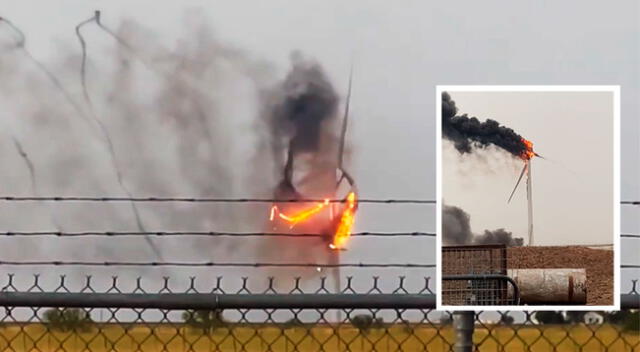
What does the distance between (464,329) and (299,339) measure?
30.8 inches

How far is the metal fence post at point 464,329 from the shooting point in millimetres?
2623

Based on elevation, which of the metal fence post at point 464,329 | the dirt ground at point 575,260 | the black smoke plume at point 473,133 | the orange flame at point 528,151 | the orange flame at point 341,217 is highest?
the black smoke plume at point 473,133

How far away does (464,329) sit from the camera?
8.61 ft

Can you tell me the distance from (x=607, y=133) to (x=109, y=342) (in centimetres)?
205

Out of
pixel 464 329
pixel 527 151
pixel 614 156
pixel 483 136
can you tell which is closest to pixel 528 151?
pixel 527 151

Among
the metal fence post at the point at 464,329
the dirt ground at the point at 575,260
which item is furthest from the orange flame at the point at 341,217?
the dirt ground at the point at 575,260

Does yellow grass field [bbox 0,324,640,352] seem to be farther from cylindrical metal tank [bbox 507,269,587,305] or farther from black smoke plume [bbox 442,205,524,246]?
black smoke plume [bbox 442,205,524,246]

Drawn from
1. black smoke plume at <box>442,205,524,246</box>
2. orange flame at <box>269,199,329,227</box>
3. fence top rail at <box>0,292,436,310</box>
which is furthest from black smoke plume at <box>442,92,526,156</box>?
orange flame at <box>269,199,329,227</box>

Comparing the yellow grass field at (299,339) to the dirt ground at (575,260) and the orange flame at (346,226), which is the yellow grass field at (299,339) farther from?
the dirt ground at (575,260)

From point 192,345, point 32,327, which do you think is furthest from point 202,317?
point 32,327

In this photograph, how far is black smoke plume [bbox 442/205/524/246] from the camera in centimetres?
234

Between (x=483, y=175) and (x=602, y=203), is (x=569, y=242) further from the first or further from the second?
(x=483, y=175)

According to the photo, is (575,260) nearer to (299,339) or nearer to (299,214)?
(299,339)

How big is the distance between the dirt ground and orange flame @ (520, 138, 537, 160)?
0.26 meters
